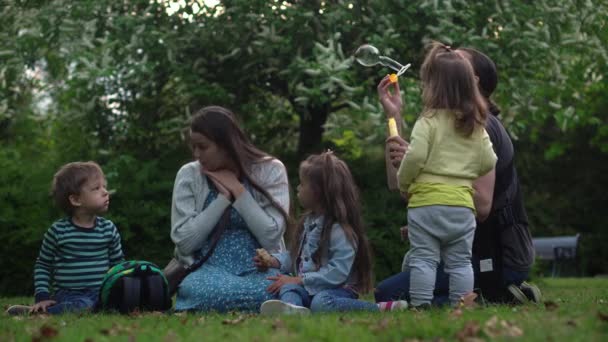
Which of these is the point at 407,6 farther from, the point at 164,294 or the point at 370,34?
the point at 164,294

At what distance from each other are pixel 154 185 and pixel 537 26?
15.8 feet

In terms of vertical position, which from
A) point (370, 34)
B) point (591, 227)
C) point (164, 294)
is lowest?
point (591, 227)

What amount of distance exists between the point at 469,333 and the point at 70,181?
12.0 feet

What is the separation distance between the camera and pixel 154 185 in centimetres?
1199

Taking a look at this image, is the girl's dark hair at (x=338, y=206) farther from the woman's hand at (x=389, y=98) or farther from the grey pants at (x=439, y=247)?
the grey pants at (x=439, y=247)

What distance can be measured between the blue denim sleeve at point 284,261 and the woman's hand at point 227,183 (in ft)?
1.57

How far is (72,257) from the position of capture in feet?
23.8

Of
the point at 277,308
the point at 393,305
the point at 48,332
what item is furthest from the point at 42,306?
the point at 393,305

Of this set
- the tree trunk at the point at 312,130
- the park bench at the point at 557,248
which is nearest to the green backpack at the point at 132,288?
the tree trunk at the point at 312,130

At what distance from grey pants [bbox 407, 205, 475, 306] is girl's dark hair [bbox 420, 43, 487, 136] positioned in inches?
19.2

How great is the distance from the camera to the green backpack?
22.0 feet

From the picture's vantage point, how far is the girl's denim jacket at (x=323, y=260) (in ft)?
21.9

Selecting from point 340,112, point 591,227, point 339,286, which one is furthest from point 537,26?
point 591,227

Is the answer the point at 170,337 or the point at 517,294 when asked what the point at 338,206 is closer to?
the point at 517,294
